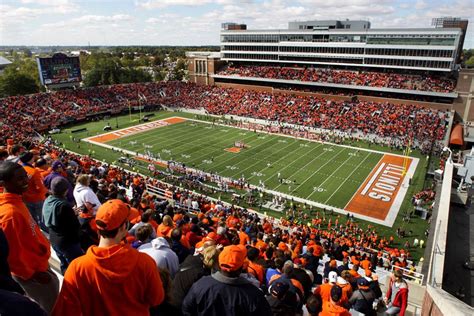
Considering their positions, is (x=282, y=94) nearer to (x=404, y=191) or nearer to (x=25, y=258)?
(x=404, y=191)

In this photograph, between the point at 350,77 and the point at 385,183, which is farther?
the point at 350,77

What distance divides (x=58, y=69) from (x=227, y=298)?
55853 mm

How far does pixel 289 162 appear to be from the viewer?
108ft

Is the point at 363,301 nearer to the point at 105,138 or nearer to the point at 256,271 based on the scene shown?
the point at 256,271

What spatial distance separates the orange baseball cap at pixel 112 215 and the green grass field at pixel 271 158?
23513 millimetres

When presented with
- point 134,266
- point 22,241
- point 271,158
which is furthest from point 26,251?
point 271,158

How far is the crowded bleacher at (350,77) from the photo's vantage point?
4488 centimetres

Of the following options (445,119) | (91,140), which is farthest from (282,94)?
(91,140)

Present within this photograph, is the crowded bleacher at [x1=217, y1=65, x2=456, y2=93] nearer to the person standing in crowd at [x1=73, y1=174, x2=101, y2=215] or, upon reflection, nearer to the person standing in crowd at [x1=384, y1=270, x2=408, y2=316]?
the person standing in crowd at [x1=384, y1=270, x2=408, y2=316]

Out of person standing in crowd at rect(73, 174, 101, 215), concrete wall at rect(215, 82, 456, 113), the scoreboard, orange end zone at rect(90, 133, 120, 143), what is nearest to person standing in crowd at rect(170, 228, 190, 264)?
person standing in crowd at rect(73, 174, 101, 215)

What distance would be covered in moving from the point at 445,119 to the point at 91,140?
4156 cm

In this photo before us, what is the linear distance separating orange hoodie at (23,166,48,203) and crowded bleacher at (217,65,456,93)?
48298 millimetres

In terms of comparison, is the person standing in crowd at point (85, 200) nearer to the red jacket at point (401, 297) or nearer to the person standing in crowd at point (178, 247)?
the person standing in crowd at point (178, 247)

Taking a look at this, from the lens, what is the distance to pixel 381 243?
62.0 ft
